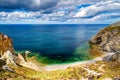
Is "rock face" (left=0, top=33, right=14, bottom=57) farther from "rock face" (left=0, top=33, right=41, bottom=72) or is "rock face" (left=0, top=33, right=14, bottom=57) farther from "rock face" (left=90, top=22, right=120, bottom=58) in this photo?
"rock face" (left=90, top=22, right=120, bottom=58)

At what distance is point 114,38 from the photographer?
166m

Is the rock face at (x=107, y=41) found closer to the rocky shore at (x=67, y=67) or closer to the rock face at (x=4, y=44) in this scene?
the rocky shore at (x=67, y=67)

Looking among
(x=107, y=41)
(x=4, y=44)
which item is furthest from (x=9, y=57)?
(x=107, y=41)

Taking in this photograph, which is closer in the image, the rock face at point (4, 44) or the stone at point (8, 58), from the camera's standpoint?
the stone at point (8, 58)

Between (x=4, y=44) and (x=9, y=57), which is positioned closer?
(x=9, y=57)

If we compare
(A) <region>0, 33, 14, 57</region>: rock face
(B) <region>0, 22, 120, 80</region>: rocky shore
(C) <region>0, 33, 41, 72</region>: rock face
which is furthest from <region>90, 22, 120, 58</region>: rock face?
(A) <region>0, 33, 14, 57</region>: rock face

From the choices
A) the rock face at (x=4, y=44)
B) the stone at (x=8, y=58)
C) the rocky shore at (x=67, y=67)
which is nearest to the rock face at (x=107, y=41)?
the rocky shore at (x=67, y=67)

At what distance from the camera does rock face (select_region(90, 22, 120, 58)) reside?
155 m

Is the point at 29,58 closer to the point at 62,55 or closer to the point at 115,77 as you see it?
the point at 62,55

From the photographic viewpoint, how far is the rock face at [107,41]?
155300 mm

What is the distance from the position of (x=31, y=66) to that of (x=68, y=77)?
98.3 ft

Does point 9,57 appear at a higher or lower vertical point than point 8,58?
higher

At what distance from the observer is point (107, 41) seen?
168 m

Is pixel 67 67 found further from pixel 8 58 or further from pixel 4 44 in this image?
pixel 4 44
